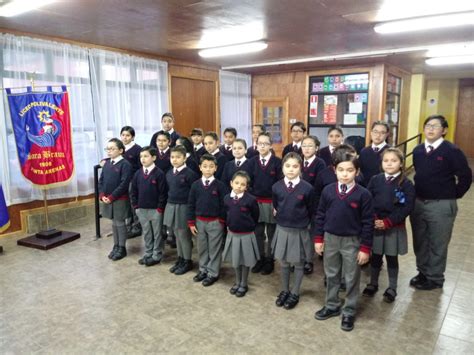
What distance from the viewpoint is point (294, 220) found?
281 centimetres

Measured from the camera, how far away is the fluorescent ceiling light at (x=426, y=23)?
378 cm

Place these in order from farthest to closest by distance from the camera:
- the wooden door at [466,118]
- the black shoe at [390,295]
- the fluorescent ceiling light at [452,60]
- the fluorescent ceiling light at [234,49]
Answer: the wooden door at [466,118] → the fluorescent ceiling light at [452,60] → the fluorescent ceiling light at [234,49] → the black shoe at [390,295]

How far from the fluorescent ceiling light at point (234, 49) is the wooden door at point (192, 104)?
91 cm

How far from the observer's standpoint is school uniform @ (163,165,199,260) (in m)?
3.51

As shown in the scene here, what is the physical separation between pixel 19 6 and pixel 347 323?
4.02 m

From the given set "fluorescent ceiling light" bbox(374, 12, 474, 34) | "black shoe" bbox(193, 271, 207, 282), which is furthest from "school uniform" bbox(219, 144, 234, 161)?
"fluorescent ceiling light" bbox(374, 12, 474, 34)

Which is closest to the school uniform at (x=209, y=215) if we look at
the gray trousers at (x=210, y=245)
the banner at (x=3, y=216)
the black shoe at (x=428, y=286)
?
the gray trousers at (x=210, y=245)

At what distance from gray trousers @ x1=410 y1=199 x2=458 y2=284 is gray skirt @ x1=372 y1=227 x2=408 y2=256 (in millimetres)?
359

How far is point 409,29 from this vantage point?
4.23m

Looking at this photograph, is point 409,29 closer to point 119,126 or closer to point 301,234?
point 301,234

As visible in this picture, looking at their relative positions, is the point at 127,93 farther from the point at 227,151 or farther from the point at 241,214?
the point at 241,214

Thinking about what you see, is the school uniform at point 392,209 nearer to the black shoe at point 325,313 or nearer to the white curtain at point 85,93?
the black shoe at point 325,313

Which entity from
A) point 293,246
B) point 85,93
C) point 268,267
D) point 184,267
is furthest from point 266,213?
point 85,93

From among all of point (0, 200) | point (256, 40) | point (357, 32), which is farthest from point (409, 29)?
point (0, 200)
